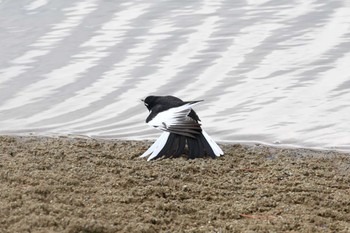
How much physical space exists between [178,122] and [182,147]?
0.20 metres

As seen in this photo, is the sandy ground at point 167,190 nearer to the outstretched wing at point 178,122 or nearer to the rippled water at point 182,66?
the outstretched wing at point 178,122

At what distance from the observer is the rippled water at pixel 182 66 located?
5.96 m

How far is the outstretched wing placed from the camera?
518 centimetres

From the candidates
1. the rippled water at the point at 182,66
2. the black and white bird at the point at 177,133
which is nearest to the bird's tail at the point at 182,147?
the black and white bird at the point at 177,133

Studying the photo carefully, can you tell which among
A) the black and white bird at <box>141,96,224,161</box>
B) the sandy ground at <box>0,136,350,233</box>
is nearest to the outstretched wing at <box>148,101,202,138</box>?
the black and white bird at <box>141,96,224,161</box>

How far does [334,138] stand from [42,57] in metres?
2.92

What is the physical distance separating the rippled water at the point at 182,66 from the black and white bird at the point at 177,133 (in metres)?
0.39

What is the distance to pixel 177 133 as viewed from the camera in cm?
518

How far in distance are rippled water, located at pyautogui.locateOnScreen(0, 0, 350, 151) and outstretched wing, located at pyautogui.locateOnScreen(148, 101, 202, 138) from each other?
396 mm

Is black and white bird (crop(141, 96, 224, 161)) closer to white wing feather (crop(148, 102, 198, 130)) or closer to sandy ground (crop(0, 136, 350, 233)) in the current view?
white wing feather (crop(148, 102, 198, 130))

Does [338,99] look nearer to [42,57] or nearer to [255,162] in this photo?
[255,162]

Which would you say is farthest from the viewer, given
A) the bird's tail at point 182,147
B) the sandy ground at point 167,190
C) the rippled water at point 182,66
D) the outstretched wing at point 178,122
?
the rippled water at point 182,66

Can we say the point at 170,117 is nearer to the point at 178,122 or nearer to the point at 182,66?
the point at 178,122

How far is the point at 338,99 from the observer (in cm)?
636
